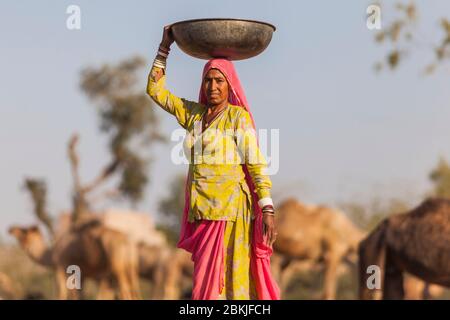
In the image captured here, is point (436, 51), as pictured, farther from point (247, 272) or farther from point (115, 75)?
point (115, 75)

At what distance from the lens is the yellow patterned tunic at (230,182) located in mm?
9906

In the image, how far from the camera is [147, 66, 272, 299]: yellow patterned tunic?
32.5 ft

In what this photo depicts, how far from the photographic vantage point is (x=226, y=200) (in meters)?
9.93

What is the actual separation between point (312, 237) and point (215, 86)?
16504mm

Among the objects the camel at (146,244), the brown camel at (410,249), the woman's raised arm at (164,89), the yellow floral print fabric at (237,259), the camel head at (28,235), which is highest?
the woman's raised arm at (164,89)

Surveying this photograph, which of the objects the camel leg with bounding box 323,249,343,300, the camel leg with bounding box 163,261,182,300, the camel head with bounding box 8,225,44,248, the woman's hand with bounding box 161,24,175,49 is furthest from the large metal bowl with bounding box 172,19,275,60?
the camel head with bounding box 8,225,44,248

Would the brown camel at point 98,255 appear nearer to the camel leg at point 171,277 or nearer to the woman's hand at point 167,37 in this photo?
the camel leg at point 171,277

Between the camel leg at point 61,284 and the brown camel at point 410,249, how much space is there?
5840 millimetres

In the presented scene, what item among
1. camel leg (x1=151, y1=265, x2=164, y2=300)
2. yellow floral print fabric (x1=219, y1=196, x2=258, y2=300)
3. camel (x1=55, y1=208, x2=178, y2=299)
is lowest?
camel leg (x1=151, y1=265, x2=164, y2=300)

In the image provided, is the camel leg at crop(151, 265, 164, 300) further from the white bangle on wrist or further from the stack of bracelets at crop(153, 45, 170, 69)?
the white bangle on wrist

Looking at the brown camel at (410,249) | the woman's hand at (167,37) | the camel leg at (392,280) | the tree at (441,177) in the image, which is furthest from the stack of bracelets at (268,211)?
the tree at (441,177)

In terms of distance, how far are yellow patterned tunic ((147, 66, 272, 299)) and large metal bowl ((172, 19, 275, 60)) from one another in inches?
16.6

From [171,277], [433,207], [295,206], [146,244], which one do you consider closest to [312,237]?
[295,206]

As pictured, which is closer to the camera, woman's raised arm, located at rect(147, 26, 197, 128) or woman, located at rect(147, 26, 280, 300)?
woman, located at rect(147, 26, 280, 300)
